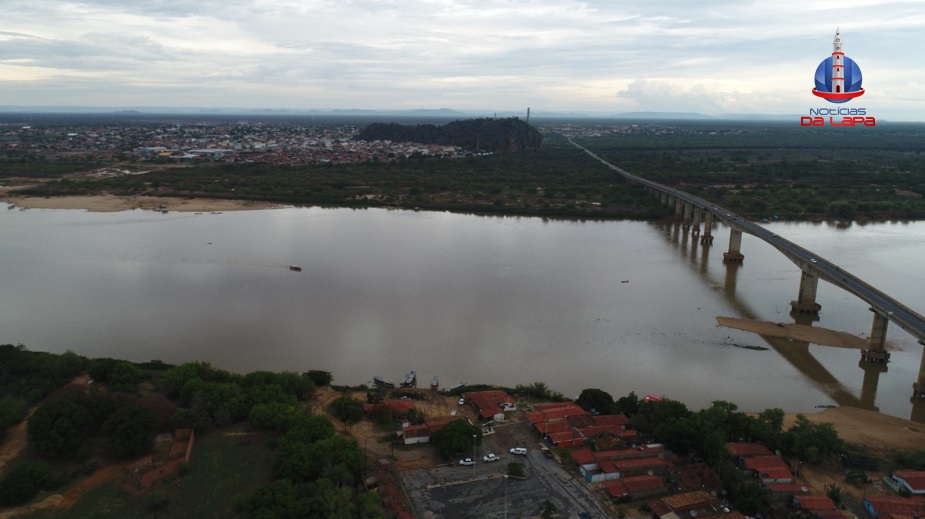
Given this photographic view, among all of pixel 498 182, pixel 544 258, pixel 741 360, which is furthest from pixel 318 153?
pixel 741 360

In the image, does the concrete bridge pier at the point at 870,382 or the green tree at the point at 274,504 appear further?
the concrete bridge pier at the point at 870,382

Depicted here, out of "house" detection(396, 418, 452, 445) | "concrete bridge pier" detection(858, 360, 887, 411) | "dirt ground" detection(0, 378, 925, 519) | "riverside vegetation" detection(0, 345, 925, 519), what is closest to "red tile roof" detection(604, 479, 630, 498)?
"riverside vegetation" detection(0, 345, 925, 519)

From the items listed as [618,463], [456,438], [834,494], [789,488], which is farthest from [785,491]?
[456,438]

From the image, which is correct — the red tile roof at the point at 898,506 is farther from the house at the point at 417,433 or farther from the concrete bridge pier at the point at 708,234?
the concrete bridge pier at the point at 708,234

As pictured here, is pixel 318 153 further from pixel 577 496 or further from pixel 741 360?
pixel 577 496

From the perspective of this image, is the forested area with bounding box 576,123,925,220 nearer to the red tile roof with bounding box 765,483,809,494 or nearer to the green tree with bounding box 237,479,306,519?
the red tile roof with bounding box 765,483,809,494

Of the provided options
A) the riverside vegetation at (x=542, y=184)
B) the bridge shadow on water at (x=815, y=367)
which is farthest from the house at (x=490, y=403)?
the riverside vegetation at (x=542, y=184)
